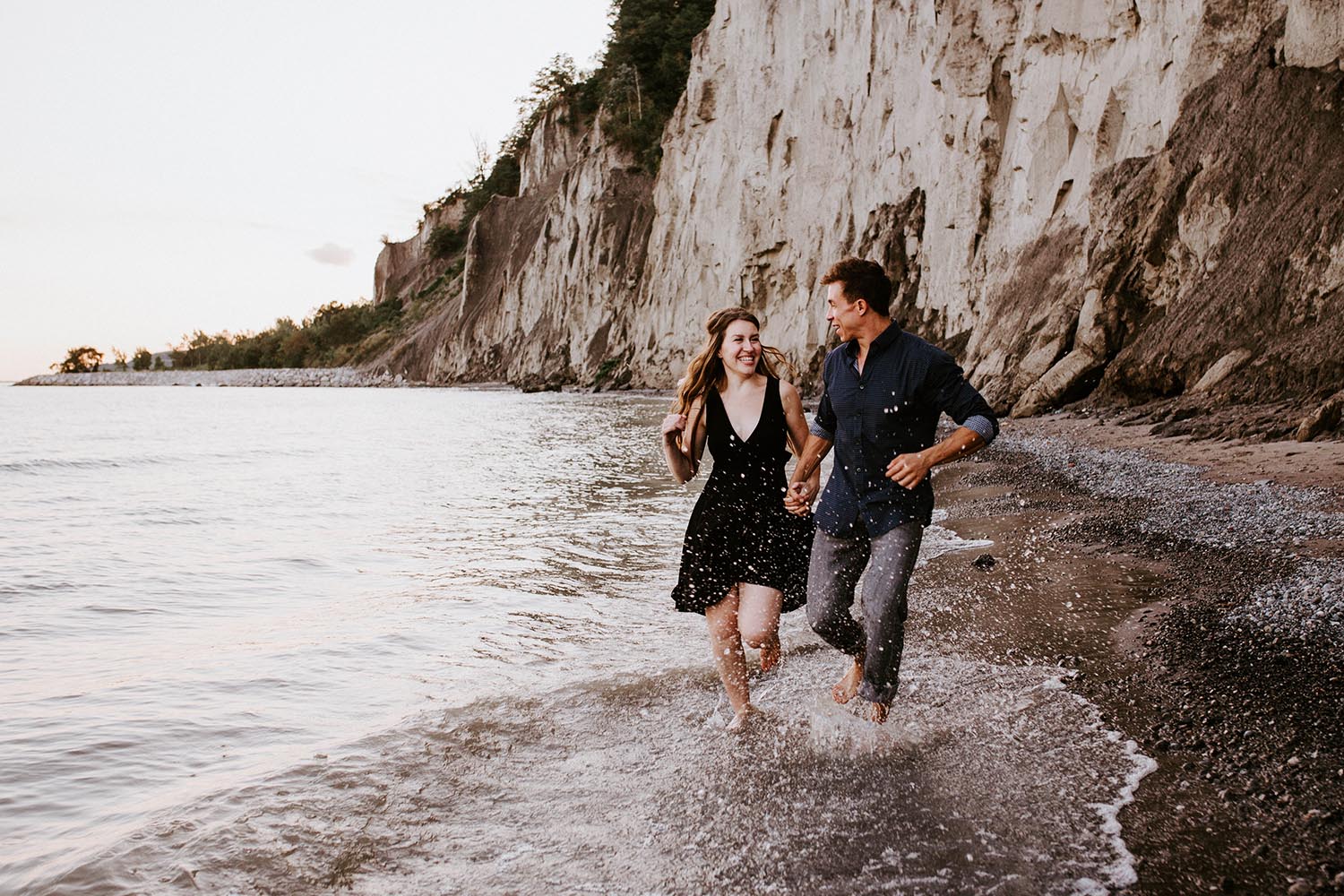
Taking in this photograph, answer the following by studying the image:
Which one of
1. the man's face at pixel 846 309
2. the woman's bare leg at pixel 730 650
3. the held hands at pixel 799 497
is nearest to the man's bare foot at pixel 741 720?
the woman's bare leg at pixel 730 650

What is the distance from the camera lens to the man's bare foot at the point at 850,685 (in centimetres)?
414

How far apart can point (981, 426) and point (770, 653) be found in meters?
1.60

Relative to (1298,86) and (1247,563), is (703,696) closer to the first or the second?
(1247,563)

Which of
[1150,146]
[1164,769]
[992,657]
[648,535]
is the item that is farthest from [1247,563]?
[1150,146]

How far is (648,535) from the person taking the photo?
9727mm

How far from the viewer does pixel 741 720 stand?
4.09m

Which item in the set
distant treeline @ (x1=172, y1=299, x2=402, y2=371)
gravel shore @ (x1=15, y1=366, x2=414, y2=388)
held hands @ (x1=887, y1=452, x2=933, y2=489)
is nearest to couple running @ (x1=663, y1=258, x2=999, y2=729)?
held hands @ (x1=887, y1=452, x2=933, y2=489)

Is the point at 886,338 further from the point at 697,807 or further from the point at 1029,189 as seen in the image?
the point at 1029,189

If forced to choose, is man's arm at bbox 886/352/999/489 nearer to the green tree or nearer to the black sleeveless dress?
the black sleeveless dress

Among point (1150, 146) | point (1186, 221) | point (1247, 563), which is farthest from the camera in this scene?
point (1150, 146)

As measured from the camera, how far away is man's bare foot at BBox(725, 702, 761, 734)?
4.06 metres

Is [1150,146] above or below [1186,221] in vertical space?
above

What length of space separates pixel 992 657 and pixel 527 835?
8.48 ft

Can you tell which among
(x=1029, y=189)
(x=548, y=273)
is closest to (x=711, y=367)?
(x=1029, y=189)
